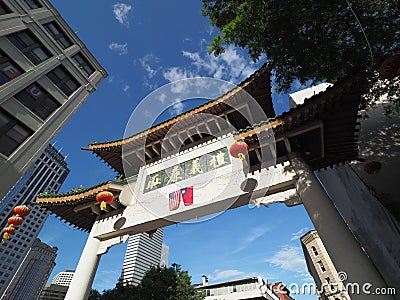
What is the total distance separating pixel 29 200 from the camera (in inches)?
3004

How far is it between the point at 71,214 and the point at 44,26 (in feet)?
50.8

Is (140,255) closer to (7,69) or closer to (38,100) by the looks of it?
(38,100)

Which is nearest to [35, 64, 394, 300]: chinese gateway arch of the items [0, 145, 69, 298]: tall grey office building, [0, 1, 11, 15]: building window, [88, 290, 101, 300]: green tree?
[88, 290, 101, 300]: green tree

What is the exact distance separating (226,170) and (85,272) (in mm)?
5739

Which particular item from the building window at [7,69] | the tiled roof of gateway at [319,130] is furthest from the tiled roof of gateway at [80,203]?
the building window at [7,69]

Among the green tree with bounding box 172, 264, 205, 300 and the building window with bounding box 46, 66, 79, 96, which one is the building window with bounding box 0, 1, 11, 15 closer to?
the building window with bounding box 46, 66, 79, 96

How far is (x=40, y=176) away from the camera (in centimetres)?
8519

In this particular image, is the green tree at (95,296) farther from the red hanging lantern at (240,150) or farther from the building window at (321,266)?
the building window at (321,266)

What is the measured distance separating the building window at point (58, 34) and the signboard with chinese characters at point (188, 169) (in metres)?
15.8

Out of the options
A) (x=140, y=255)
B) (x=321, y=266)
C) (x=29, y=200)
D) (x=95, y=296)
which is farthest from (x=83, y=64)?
(x=140, y=255)

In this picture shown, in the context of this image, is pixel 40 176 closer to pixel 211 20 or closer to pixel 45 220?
pixel 45 220

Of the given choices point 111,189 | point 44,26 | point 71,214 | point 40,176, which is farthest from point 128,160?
point 40,176

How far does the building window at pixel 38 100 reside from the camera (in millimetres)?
13016

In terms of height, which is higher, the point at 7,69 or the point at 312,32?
the point at 7,69
